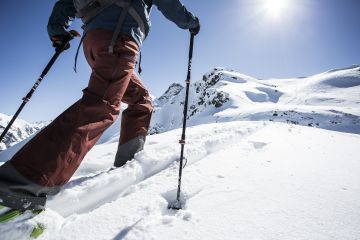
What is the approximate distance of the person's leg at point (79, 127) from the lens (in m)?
1.93

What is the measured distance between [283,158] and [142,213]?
2.07m

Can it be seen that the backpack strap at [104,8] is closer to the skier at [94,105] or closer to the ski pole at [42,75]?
the skier at [94,105]

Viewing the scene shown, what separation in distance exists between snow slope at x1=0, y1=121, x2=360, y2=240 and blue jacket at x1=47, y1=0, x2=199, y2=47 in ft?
4.71

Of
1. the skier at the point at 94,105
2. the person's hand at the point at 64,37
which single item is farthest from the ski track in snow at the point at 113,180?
the person's hand at the point at 64,37

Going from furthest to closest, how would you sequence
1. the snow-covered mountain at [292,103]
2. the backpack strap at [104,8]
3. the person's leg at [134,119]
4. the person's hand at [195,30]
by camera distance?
the snow-covered mountain at [292,103] < the person's leg at [134,119] < the person's hand at [195,30] < the backpack strap at [104,8]

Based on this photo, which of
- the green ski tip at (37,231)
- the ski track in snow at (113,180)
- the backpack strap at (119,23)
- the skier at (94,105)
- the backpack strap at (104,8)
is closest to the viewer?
the green ski tip at (37,231)

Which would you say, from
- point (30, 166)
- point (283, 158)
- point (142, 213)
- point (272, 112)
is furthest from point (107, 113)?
point (272, 112)

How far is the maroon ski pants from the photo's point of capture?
6.42 ft

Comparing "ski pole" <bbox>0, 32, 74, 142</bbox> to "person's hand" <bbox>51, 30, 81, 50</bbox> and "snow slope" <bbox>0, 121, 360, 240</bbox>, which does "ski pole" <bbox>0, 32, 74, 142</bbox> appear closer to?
"person's hand" <bbox>51, 30, 81, 50</bbox>

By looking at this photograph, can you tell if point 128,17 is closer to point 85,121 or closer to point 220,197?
point 85,121

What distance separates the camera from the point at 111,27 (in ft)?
8.52

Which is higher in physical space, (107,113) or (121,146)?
(107,113)

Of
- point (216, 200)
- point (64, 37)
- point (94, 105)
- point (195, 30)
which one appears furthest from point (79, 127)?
point (195, 30)

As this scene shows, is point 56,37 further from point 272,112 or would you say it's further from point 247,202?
point 272,112
